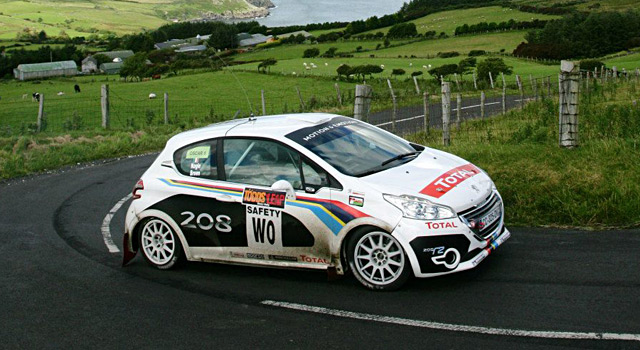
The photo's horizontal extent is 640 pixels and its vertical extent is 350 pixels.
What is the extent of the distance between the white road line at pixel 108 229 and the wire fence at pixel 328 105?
7929mm

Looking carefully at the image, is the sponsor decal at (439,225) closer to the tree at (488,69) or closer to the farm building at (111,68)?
the tree at (488,69)

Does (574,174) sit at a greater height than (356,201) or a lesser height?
lesser

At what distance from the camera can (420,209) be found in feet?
24.0

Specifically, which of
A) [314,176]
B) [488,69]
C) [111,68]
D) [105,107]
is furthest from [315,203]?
[111,68]

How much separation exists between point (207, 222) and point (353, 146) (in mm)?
1857

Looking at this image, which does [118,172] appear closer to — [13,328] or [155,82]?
[13,328]

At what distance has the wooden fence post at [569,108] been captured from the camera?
11883 millimetres

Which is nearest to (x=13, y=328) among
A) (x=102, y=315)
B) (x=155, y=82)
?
(x=102, y=315)

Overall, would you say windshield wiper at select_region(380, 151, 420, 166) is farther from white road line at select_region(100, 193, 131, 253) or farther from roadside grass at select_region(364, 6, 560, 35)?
roadside grass at select_region(364, 6, 560, 35)

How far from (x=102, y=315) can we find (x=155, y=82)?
237ft

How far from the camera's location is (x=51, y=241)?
10.6 meters

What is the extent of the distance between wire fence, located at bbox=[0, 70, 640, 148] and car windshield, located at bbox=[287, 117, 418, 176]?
8715 millimetres

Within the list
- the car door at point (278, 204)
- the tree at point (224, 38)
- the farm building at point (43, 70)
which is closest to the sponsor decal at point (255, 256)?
the car door at point (278, 204)

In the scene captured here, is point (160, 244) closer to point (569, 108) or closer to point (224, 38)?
point (569, 108)
